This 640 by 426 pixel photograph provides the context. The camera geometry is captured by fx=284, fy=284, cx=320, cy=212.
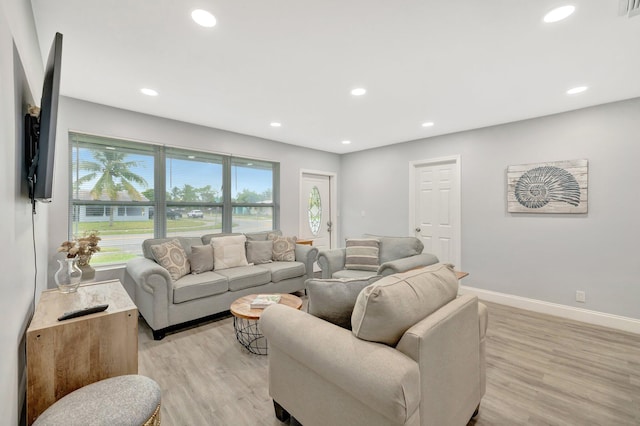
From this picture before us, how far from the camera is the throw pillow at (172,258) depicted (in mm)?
3121

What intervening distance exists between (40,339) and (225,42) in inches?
81.2

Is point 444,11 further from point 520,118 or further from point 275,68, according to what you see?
point 520,118

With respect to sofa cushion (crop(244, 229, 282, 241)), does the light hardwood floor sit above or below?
below

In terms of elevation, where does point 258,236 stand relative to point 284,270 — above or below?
above

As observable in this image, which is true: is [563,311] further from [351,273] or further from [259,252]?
[259,252]

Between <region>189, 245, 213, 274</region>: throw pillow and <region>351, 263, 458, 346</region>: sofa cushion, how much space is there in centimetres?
261

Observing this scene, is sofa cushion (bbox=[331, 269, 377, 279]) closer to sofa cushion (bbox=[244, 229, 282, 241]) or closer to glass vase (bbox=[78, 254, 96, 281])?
sofa cushion (bbox=[244, 229, 282, 241])

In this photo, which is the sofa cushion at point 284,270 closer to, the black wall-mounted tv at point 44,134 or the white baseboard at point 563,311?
the white baseboard at point 563,311

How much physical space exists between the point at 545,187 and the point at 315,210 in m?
3.68

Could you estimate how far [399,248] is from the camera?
3.84 m

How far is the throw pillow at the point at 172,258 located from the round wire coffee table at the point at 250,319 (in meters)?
0.90

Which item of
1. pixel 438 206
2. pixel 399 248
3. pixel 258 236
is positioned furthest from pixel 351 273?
pixel 438 206

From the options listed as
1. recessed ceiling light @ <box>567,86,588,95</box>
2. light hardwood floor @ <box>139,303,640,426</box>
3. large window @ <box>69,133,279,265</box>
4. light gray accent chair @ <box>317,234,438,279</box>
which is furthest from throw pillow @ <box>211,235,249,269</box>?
recessed ceiling light @ <box>567,86,588,95</box>

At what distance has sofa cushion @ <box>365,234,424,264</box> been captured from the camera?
12.4 feet
